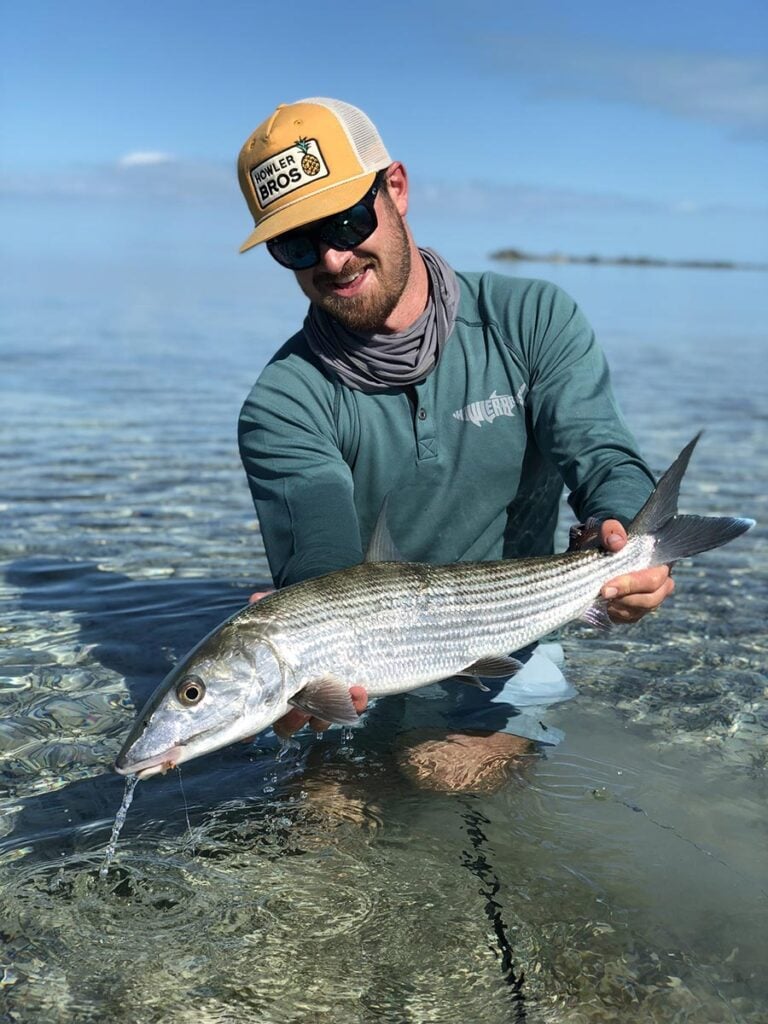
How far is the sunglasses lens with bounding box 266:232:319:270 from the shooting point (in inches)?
209

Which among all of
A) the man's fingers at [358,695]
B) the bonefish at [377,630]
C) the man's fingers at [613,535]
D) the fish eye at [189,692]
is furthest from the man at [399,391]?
the fish eye at [189,692]

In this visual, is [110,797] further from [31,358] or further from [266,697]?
[31,358]

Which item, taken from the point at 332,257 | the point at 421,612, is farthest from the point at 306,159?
the point at 421,612

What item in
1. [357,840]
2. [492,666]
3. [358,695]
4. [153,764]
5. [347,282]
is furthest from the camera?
[347,282]

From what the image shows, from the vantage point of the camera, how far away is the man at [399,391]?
5.20m

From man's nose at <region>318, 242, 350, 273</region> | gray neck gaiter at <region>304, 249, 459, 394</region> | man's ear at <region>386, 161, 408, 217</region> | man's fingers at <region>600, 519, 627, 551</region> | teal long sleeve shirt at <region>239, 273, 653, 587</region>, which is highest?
man's ear at <region>386, 161, 408, 217</region>

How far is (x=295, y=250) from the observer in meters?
5.36

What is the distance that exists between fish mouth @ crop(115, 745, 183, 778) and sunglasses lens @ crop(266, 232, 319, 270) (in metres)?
2.48

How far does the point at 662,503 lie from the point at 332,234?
6.69 ft

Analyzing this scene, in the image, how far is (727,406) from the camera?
60.5 ft

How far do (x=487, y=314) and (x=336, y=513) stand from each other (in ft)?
4.85

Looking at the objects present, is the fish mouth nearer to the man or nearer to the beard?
the man

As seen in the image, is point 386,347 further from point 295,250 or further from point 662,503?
point 662,503

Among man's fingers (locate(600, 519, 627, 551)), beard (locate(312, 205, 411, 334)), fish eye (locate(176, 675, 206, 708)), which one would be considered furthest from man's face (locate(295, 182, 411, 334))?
fish eye (locate(176, 675, 206, 708))
